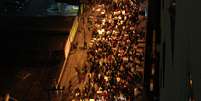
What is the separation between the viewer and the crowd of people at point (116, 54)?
43.1ft

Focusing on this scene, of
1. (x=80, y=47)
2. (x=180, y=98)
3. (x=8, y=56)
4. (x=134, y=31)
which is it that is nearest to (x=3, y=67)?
(x=8, y=56)

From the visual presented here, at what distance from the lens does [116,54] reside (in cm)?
1503

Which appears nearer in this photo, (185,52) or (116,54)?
(185,52)

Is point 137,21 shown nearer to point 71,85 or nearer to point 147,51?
point 71,85

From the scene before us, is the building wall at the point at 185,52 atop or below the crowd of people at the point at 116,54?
atop

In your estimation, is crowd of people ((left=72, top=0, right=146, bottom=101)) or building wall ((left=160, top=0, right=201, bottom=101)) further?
crowd of people ((left=72, top=0, right=146, bottom=101))

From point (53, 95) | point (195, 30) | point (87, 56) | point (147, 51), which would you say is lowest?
point (53, 95)

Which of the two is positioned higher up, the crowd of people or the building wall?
the building wall

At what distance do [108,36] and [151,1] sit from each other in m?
5.99

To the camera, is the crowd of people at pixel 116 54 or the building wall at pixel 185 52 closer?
the building wall at pixel 185 52

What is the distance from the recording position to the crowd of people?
13.1 metres

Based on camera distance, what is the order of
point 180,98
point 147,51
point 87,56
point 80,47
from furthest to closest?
point 80,47 < point 87,56 < point 147,51 < point 180,98

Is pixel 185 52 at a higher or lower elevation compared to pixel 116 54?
higher

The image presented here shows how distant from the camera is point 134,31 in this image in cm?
1647
